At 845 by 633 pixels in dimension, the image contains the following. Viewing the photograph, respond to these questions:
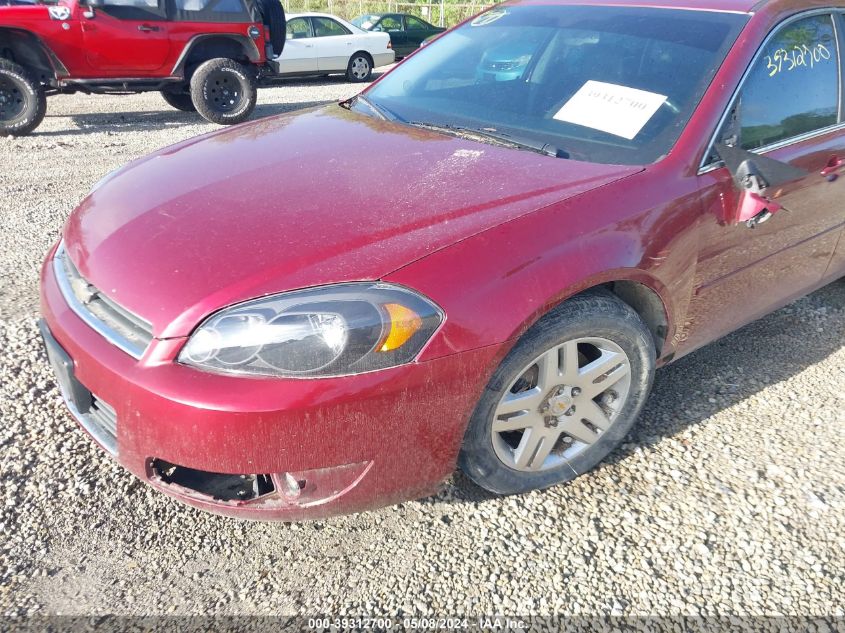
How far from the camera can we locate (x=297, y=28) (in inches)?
474

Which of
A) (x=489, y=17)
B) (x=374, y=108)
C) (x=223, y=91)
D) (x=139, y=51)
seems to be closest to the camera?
(x=374, y=108)

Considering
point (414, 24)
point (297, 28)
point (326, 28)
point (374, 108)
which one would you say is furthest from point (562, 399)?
point (414, 24)

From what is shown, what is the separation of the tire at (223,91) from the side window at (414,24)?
26.9 ft

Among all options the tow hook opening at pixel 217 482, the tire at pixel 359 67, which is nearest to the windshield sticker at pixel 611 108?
the tow hook opening at pixel 217 482

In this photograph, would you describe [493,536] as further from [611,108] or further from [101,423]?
[611,108]

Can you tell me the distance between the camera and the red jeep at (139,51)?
22.7ft

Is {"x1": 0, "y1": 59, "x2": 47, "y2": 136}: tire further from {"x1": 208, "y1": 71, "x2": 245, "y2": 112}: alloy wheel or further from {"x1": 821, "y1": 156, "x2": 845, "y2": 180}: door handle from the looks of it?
{"x1": 821, "y1": 156, "x2": 845, "y2": 180}: door handle

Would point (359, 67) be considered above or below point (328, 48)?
below

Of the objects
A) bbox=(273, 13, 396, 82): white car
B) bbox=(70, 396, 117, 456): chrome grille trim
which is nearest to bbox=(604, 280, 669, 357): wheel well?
bbox=(70, 396, 117, 456): chrome grille trim

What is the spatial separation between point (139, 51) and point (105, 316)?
22.4ft

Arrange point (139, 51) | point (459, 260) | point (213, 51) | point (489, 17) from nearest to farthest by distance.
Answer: point (459, 260) < point (489, 17) < point (139, 51) < point (213, 51)

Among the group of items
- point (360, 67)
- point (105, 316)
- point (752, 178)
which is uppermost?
point (752, 178)

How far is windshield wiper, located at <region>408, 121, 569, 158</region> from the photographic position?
236 centimetres

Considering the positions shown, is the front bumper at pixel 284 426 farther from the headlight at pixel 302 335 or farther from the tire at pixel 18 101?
the tire at pixel 18 101
